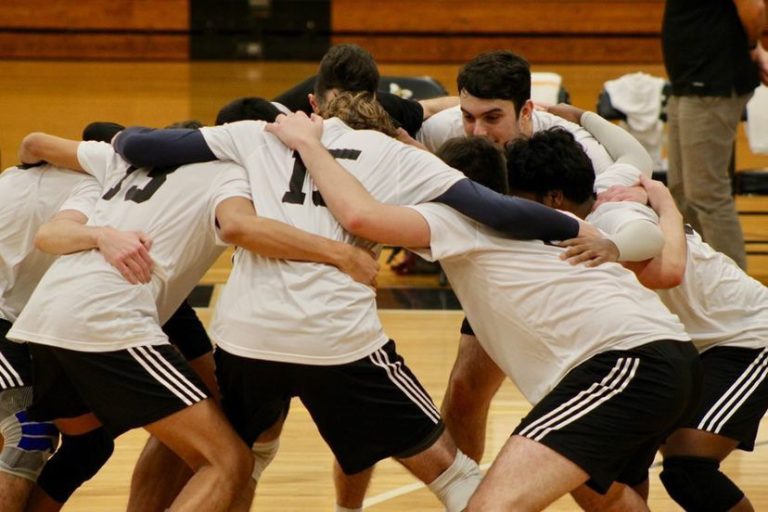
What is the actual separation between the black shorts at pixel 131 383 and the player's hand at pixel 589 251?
1130 millimetres

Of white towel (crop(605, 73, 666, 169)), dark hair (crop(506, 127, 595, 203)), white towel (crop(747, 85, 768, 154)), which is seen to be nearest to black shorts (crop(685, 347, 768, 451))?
dark hair (crop(506, 127, 595, 203))

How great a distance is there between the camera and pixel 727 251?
25.2 ft

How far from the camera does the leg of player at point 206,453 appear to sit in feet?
12.3

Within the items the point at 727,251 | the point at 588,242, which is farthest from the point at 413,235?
the point at 727,251

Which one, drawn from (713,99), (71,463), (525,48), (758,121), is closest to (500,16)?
(525,48)

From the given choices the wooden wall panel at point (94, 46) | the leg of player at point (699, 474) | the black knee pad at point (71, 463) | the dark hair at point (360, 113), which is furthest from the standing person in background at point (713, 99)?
the wooden wall panel at point (94, 46)

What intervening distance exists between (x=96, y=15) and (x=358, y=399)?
13.4 m

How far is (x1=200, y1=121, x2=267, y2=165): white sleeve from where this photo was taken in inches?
159

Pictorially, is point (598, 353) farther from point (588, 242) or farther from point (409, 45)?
point (409, 45)

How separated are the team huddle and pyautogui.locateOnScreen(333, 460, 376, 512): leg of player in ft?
1.23

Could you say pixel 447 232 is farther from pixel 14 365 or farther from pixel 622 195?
pixel 14 365

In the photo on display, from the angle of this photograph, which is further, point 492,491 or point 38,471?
point 38,471

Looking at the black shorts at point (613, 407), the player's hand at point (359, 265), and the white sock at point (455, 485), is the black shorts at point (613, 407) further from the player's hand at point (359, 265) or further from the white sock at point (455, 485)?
the player's hand at point (359, 265)

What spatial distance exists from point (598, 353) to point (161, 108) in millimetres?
9858
